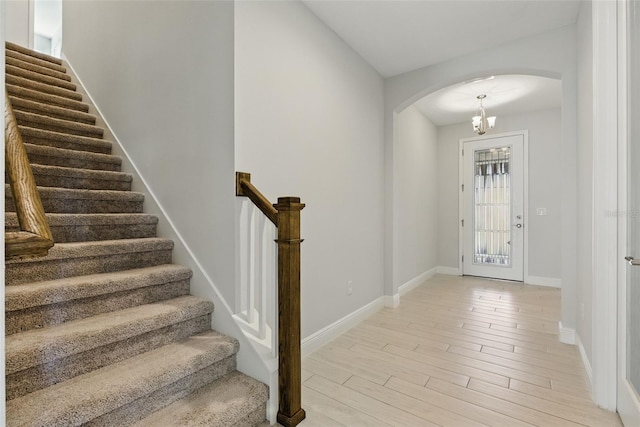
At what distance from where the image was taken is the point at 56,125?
2.76 m

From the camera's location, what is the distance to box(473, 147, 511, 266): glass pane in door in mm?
5156

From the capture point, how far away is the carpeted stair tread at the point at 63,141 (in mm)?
2467

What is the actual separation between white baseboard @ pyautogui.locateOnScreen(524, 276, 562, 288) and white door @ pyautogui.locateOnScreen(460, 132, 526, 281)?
120mm

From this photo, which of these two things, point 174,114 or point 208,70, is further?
point 174,114

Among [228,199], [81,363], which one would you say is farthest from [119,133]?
[81,363]

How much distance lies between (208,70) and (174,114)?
470 millimetres

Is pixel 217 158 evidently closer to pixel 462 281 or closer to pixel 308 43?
pixel 308 43

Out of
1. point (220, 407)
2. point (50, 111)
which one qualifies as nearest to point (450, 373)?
point (220, 407)

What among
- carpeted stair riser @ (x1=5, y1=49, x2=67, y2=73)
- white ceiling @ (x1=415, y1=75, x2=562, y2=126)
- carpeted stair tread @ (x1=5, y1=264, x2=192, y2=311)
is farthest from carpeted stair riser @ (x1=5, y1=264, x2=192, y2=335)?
white ceiling @ (x1=415, y1=75, x2=562, y2=126)

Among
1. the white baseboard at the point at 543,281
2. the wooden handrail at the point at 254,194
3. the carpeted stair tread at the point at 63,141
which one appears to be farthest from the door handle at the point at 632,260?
the white baseboard at the point at 543,281

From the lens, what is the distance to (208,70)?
82.1 inches

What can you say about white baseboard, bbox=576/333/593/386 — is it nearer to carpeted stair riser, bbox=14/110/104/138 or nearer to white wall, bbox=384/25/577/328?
white wall, bbox=384/25/577/328

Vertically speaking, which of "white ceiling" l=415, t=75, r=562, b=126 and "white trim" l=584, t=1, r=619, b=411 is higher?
"white ceiling" l=415, t=75, r=562, b=126

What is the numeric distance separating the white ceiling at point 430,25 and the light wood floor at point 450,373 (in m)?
2.71
